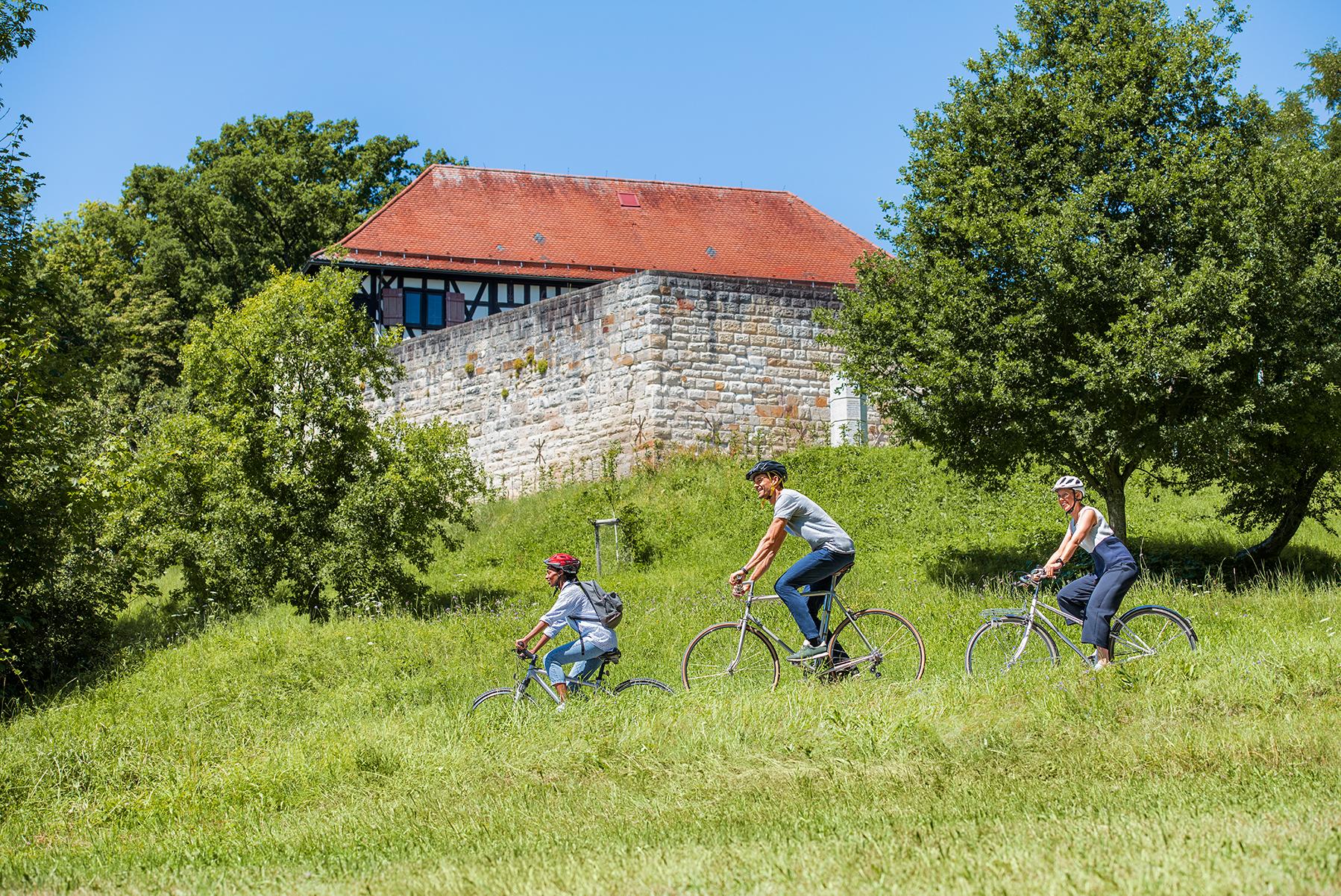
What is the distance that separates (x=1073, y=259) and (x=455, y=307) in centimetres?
2137

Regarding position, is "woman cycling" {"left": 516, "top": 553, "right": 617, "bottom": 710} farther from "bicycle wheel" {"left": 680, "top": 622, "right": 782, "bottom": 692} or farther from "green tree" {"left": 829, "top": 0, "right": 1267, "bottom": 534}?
"green tree" {"left": 829, "top": 0, "right": 1267, "bottom": 534}

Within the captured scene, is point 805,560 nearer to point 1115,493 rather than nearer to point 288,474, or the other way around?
point 1115,493

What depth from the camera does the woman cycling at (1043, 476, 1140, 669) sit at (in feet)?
27.7

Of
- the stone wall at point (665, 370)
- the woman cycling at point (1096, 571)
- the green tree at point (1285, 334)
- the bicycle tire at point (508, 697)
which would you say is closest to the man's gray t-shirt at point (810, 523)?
the woman cycling at point (1096, 571)

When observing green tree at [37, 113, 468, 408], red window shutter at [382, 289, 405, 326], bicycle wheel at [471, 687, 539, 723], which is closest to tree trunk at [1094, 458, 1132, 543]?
bicycle wheel at [471, 687, 539, 723]

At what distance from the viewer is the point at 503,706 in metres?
8.93

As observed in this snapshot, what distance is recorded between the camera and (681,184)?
125 ft

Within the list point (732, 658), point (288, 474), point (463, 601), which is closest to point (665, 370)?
point (463, 601)

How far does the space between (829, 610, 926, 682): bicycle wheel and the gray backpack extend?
1.37 m

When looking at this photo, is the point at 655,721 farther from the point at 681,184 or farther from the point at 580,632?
the point at 681,184

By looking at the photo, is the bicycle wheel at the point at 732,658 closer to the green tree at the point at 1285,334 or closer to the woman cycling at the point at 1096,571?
the woman cycling at the point at 1096,571

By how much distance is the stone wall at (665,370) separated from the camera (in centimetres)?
2069

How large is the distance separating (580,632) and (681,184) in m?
30.2

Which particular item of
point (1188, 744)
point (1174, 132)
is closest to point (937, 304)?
point (1174, 132)
